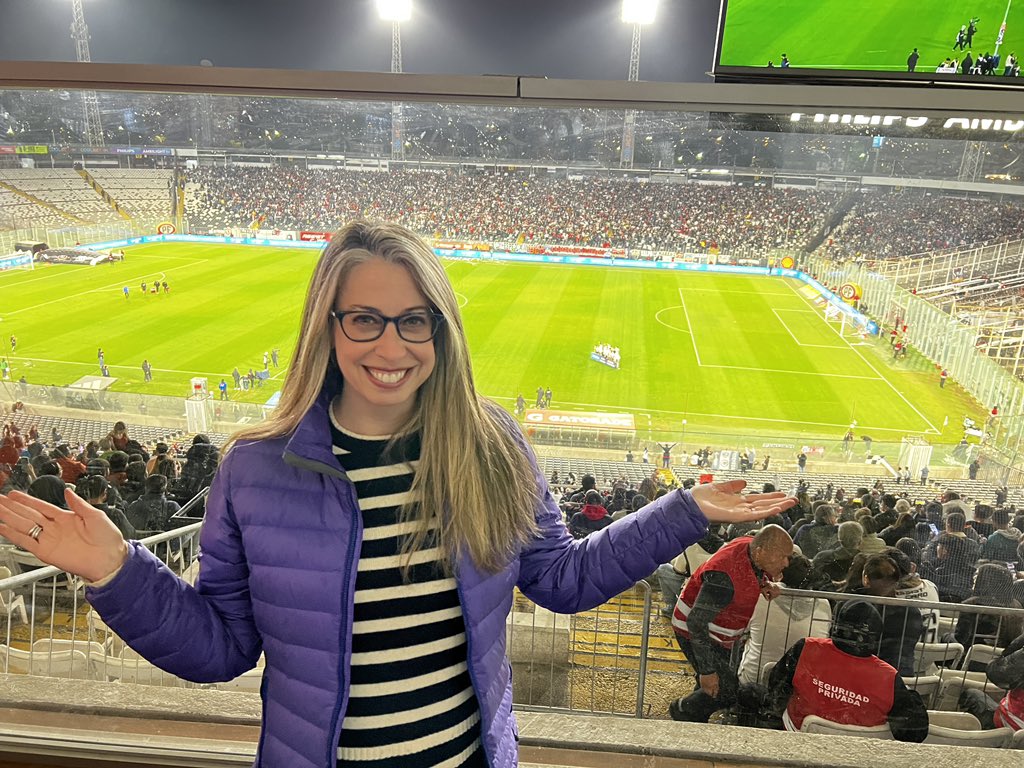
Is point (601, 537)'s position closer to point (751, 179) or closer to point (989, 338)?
point (751, 179)

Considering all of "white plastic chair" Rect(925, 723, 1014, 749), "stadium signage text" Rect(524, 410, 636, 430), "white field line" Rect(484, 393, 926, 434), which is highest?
"white field line" Rect(484, 393, 926, 434)

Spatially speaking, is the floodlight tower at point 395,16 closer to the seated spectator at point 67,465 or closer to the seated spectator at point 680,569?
the seated spectator at point 67,465

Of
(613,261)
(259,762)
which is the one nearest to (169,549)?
(259,762)

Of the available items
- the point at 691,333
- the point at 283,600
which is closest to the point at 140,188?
the point at 283,600

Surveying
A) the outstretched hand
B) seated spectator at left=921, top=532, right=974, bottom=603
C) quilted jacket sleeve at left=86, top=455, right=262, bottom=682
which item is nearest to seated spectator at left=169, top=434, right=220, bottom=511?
seated spectator at left=921, top=532, right=974, bottom=603

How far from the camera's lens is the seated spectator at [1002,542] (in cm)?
228

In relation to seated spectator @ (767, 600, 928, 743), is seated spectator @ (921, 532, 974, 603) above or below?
above

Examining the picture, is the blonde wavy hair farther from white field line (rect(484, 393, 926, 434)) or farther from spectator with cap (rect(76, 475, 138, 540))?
spectator with cap (rect(76, 475, 138, 540))

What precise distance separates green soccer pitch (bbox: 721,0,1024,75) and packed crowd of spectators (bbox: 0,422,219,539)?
90.1 inches

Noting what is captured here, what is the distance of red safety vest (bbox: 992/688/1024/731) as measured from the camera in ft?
7.45

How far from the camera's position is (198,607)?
116 centimetres

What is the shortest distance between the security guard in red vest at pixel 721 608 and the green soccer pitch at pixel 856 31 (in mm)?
1385

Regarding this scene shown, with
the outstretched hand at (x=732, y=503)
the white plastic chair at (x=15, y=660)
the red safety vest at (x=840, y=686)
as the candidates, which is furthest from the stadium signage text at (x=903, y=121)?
the white plastic chair at (x=15, y=660)

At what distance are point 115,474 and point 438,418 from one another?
6.79 feet
